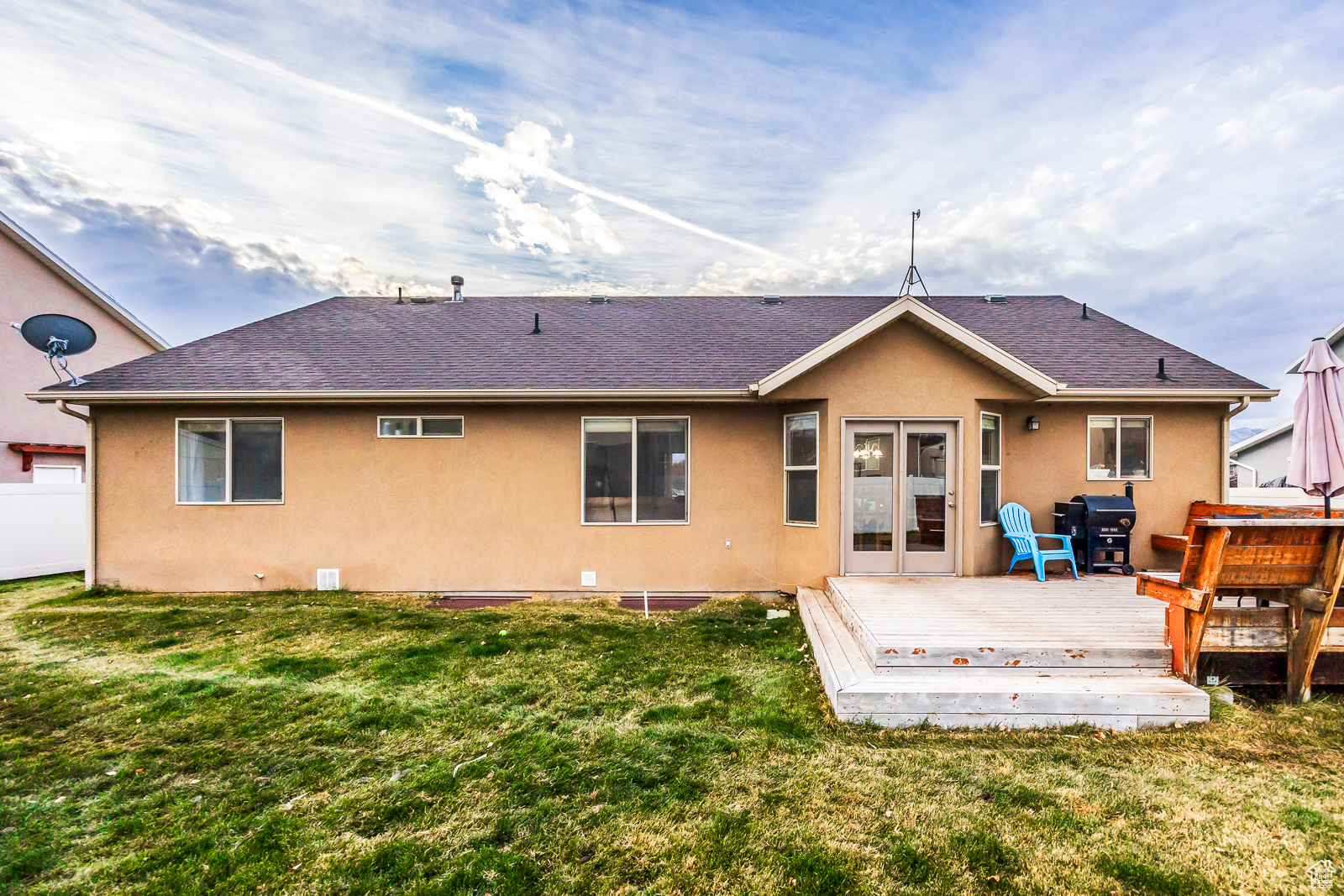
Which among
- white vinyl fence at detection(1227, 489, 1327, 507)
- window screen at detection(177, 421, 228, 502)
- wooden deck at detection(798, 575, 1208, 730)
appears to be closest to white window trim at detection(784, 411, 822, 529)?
wooden deck at detection(798, 575, 1208, 730)

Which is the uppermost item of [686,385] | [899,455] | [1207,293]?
[1207,293]

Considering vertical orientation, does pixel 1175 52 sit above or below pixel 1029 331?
above

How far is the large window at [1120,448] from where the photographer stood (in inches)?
276

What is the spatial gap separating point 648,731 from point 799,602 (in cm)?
311

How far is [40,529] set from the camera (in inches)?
326

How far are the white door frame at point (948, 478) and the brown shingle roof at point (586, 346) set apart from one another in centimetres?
157

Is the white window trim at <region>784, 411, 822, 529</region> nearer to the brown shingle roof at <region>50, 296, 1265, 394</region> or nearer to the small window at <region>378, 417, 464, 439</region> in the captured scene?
the brown shingle roof at <region>50, 296, 1265, 394</region>

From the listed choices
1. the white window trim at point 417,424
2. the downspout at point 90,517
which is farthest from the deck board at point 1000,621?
the downspout at point 90,517

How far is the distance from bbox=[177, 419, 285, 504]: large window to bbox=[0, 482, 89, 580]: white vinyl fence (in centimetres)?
248

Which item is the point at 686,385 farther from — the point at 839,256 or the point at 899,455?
the point at 839,256

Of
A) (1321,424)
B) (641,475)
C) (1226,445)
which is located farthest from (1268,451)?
(641,475)

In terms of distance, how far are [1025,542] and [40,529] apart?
584 inches

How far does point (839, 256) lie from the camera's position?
56.6ft

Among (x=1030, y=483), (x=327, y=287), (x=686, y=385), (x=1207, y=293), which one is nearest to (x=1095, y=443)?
(x=1030, y=483)
